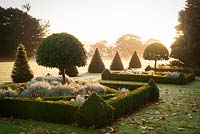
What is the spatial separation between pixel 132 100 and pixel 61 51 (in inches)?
217

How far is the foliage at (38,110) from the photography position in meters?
12.1

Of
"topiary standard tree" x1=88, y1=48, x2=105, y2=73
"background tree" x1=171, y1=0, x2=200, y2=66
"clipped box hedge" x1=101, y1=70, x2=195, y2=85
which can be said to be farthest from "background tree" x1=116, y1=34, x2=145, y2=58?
"clipped box hedge" x1=101, y1=70, x2=195, y2=85

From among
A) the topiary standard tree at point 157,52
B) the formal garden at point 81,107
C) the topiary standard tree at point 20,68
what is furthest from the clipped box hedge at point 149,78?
the topiary standard tree at point 20,68

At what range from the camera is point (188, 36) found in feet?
136

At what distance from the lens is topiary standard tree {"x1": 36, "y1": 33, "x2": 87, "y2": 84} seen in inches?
703

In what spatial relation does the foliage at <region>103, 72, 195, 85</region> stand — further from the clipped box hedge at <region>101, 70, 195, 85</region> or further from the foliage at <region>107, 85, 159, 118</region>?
the foliage at <region>107, 85, 159, 118</region>

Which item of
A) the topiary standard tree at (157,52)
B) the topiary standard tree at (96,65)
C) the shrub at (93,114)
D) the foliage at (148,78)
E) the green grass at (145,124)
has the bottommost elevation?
the green grass at (145,124)

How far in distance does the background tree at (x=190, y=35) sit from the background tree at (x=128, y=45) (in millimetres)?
82439

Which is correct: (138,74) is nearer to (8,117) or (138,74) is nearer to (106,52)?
(8,117)

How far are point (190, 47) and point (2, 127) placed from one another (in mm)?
33858

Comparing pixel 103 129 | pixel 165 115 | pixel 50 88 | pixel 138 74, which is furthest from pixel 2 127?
pixel 138 74

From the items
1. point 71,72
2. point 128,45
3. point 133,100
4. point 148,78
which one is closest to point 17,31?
point 71,72

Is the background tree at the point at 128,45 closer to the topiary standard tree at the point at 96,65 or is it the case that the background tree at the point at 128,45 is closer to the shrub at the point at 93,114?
the topiary standard tree at the point at 96,65

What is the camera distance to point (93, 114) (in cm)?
1130
